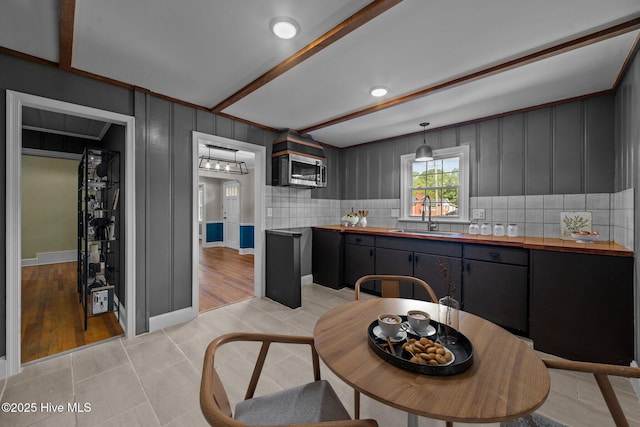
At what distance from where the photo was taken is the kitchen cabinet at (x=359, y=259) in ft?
12.1

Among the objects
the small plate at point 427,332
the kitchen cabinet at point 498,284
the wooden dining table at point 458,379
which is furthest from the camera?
the kitchen cabinet at point 498,284

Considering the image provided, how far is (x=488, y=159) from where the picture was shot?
10.8 feet

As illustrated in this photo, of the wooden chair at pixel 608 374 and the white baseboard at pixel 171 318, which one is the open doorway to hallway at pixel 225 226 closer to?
the white baseboard at pixel 171 318

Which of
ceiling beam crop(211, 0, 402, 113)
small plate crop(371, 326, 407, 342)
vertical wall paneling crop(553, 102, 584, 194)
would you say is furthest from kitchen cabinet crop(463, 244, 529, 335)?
ceiling beam crop(211, 0, 402, 113)

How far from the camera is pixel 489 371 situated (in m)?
0.90

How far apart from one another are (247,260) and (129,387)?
4.47 meters

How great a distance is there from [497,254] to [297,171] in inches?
103

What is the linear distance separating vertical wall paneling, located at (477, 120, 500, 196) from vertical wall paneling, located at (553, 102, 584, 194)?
534 mm

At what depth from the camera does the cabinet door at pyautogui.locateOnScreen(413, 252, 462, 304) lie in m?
2.87

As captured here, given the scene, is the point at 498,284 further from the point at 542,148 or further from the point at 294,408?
the point at 294,408

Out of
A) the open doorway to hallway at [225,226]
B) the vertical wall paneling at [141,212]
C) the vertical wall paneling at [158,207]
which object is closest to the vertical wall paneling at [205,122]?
the vertical wall paneling at [158,207]

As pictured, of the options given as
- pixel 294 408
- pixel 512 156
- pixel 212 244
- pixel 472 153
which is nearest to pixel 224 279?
pixel 294 408

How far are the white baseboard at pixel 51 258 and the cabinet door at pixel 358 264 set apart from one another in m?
6.15

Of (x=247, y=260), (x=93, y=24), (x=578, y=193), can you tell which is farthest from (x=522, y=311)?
(x=247, y=260)
